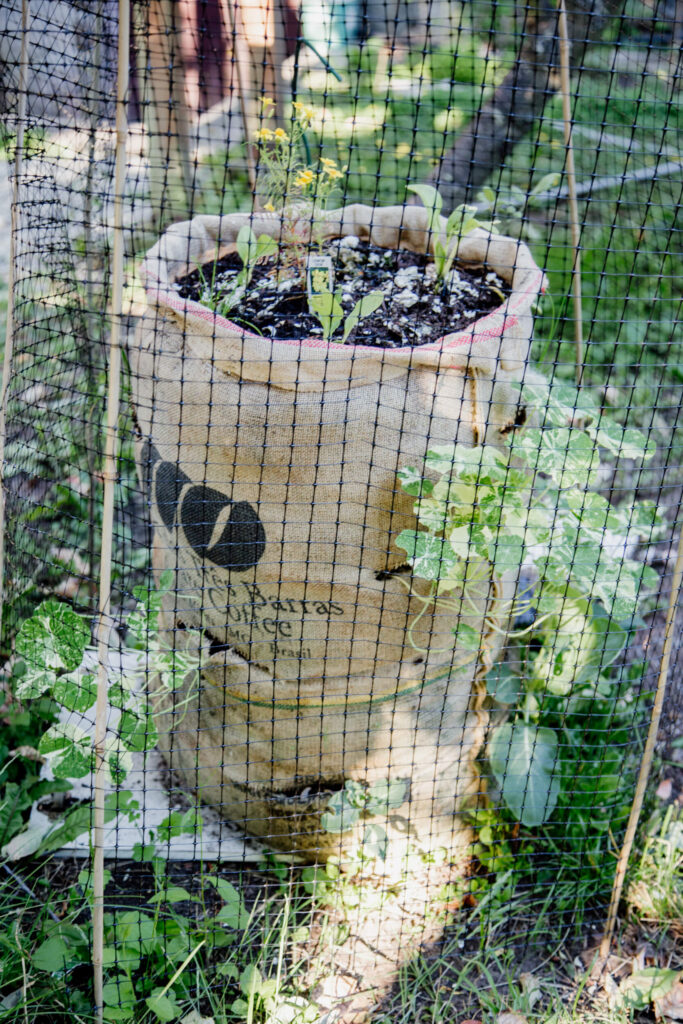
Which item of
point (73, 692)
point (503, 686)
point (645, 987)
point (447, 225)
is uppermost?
point (447, 225)

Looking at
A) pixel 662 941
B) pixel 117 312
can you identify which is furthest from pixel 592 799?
pixel 117 312

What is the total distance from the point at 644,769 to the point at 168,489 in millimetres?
1085

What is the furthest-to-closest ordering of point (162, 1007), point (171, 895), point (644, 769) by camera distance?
point (644, 769)
point (171, 895)
point (162, 1007)

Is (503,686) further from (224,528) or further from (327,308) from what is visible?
(327,308)

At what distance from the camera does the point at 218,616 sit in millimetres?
1772

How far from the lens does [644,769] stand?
67.5 inches

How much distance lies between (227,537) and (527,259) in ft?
2.77

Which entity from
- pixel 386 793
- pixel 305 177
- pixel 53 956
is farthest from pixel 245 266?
pixel 53 956

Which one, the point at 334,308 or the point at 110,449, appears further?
the point at 334,308

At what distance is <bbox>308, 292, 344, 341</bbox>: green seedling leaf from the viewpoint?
161 cm

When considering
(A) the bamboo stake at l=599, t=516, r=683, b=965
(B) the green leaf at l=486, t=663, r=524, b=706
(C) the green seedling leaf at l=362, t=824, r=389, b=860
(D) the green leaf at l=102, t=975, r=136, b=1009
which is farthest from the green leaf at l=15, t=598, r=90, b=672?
(A) the bamboo stake at l=599, t=516, r=683, b=965

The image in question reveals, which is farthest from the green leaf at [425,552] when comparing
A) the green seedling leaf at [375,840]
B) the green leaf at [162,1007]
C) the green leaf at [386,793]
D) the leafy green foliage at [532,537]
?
the green leaf at [162,1007]

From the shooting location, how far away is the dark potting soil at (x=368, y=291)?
5.79ft

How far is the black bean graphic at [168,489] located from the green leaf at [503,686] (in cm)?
72
